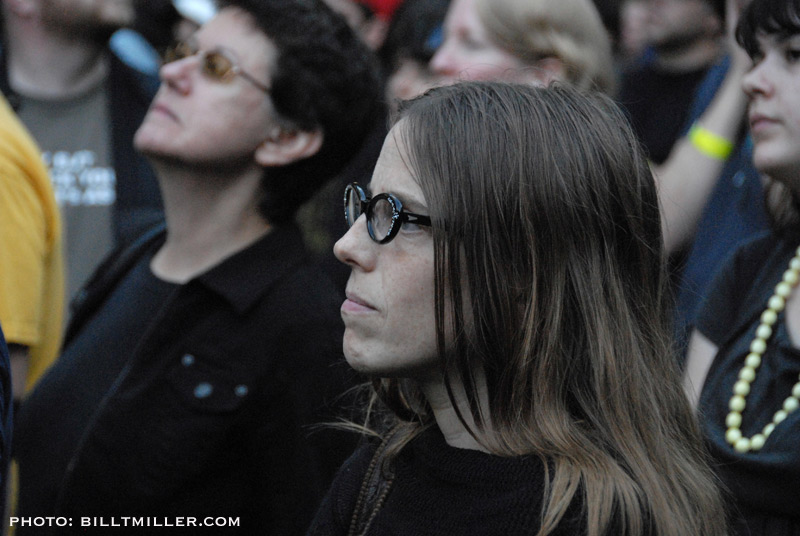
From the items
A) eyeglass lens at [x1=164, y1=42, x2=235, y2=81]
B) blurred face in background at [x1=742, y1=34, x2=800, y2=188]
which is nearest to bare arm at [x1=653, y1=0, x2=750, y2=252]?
blurred face in background at [x1=742, y1=34, x2=800, y2=188]

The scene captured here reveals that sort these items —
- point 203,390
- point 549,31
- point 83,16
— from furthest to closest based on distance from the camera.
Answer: point 83,16 → point 549,31 → point 203,390

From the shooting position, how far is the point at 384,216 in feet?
5.20

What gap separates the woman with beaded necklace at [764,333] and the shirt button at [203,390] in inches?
47.7

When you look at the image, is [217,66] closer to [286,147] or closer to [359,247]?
[286,147]

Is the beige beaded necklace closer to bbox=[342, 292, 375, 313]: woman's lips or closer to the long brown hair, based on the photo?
the long brown hair

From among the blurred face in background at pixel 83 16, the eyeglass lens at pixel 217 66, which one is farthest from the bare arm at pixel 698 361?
the blurred face in background at pixel 83 16

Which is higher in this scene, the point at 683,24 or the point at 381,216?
the point at 381,216

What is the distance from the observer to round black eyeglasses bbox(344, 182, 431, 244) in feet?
5.05

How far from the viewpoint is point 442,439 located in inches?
65.4

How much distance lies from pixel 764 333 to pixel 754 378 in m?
0.11

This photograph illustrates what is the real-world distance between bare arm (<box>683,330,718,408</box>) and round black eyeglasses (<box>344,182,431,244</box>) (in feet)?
3.52

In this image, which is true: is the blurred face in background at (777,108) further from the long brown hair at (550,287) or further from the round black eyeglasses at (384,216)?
the round black eyeglasses at (384,216)

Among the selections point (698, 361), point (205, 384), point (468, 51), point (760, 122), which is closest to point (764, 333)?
point (698, 361)

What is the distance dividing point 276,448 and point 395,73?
2.46m
